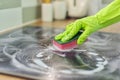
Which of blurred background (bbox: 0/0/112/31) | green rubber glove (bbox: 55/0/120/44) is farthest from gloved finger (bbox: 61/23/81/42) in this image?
blurred background (bbox: 0/0/112/31)

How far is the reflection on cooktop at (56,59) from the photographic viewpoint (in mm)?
502

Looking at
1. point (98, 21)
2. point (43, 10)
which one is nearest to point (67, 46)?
point (98, 21)

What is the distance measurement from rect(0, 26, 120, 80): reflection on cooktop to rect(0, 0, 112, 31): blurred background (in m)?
0.13

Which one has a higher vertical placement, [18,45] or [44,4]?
[44,4]

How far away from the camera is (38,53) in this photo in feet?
2.12

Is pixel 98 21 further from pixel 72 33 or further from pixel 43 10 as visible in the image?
pixel 43 10

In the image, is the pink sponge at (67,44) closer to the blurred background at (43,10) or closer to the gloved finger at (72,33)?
the gloved finger at (72,33)

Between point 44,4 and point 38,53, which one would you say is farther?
point 44,4

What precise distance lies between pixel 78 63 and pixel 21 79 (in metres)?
0.16

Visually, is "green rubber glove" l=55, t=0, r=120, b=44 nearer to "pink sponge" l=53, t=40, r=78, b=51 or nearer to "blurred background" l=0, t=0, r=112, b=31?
"pink sponge" l=53, t=40, r=78, b=51

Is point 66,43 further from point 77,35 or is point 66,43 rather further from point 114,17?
point 114,17

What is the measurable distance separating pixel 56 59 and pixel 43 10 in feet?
1.97

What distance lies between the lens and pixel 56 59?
595 mm

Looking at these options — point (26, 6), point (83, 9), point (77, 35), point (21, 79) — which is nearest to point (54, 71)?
point (21, 79)
